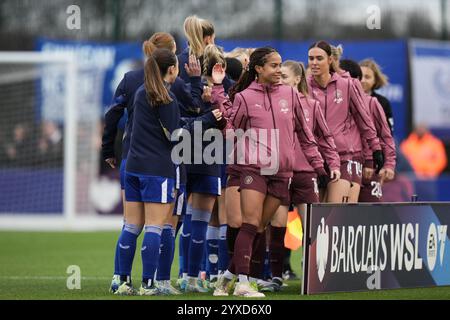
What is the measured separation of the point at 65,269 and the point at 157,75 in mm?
4137

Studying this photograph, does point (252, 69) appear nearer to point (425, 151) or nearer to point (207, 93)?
point (207, 93)

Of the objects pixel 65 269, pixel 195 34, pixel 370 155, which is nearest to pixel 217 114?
pixel 195 34

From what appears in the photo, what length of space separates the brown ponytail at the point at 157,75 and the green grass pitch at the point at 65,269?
1608 mm

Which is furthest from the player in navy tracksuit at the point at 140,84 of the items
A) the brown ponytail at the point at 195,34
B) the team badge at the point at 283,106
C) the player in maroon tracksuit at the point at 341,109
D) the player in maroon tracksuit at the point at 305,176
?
the player in maroon tracksuit at the point at 341,109

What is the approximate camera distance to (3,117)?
72.6 ft

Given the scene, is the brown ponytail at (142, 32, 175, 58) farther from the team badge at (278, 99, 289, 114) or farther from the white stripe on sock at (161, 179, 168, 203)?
the white stripe on sock at (161, 179, 168, 203)

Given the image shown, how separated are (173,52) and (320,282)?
228 centimetres

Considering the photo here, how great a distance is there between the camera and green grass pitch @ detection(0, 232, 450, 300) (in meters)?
9.79

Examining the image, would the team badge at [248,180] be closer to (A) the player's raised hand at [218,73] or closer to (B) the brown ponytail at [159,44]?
(A) the player's raised hand at [218,73]

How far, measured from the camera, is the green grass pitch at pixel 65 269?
979 centimetres

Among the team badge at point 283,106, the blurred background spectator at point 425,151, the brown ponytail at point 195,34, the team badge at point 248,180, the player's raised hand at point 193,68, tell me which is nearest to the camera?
the team badge at point 248,180

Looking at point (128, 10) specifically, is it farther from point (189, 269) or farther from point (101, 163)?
point (189, 269)

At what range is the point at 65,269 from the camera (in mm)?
12953

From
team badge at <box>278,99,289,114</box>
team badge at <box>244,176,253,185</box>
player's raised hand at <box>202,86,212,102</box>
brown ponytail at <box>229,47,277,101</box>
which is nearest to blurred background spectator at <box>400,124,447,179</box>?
brown ponytail at <box>229,47,277,101</box>
